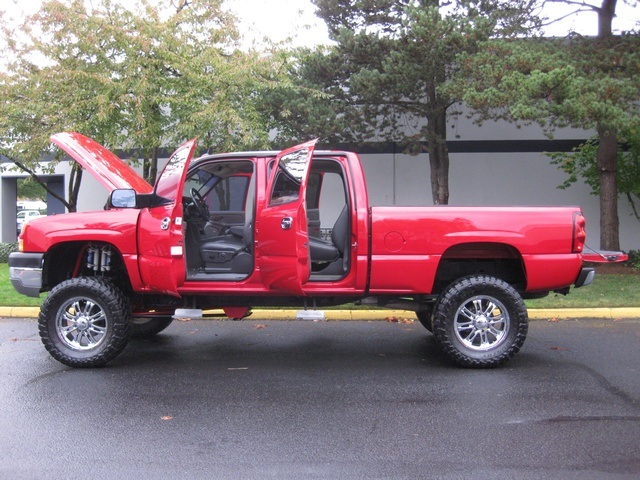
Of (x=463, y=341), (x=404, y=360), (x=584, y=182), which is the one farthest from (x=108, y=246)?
(x=584, y=182)

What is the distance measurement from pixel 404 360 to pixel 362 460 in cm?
266

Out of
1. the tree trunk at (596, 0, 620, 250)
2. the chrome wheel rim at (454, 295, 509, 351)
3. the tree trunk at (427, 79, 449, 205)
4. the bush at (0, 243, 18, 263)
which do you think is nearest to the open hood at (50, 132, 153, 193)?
the chrome wheel rim at (454, 295, 509, 351)

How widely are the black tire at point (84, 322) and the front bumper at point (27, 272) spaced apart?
192 mm

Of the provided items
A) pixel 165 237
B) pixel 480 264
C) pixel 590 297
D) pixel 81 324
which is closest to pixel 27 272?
pixel 81 324

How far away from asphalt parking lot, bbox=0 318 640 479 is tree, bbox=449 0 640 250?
4.42m

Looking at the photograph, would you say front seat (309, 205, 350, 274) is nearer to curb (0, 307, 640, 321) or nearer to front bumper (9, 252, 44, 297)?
curb (0, 307, 640, 321)

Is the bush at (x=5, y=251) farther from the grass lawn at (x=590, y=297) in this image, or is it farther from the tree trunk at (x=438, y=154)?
the tree trunk at (x=438, y=154)

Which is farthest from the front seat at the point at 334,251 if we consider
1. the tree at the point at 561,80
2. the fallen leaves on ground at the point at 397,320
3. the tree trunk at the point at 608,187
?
the tree trunk at the point at 608,187

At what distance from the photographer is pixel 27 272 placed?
245 inches

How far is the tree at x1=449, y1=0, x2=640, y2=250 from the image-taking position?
10391 mm

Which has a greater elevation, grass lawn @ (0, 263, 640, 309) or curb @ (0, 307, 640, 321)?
grass lawn @ (0, 263, 640, 309)

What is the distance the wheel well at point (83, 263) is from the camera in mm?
6406

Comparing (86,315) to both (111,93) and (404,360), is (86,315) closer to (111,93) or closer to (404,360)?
(404,360)

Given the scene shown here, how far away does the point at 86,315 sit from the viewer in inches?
245
